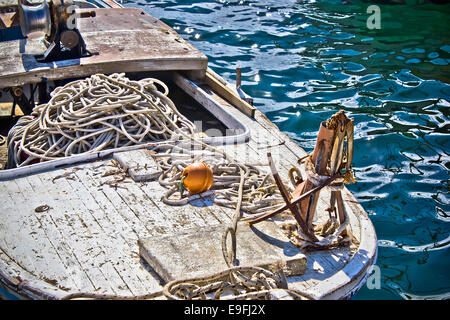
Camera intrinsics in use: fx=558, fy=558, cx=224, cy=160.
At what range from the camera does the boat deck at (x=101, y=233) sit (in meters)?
3.45

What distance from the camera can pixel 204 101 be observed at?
6.23 metres

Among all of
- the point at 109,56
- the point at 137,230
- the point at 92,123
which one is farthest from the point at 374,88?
the point at 137,230

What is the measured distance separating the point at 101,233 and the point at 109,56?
3.01m

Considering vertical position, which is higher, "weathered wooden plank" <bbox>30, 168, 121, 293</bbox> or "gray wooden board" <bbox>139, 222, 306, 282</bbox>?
"gray wooden board" <bbox>139, 222, 306, 282</bbox>

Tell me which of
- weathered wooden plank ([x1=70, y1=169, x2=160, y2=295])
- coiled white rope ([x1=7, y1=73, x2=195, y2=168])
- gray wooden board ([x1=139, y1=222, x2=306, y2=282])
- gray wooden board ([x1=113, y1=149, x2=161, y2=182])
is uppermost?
coiled white rope ([x1=7, y1=73, x2=195, y2=168])

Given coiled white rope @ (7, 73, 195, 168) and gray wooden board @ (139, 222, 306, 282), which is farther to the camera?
coiled white rope @ (7, 73, 195, 168)

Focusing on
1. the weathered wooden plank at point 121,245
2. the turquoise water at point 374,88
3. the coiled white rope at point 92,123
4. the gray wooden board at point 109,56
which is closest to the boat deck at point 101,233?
the weathered wooden plank at point 121,245

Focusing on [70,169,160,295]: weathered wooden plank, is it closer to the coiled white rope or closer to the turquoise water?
the coiled white rope

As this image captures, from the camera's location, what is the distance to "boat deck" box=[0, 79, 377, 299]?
3.45 metres

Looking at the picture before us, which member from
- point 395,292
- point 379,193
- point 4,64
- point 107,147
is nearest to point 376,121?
point 379,193

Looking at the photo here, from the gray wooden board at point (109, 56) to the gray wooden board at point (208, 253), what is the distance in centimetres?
309

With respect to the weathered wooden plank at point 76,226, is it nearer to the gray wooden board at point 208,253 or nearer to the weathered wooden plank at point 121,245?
the weathered wooden plank at point 121,245

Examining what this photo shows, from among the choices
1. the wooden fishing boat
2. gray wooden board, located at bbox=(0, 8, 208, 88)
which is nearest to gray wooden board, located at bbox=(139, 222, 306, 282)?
the wooden fishing boat
